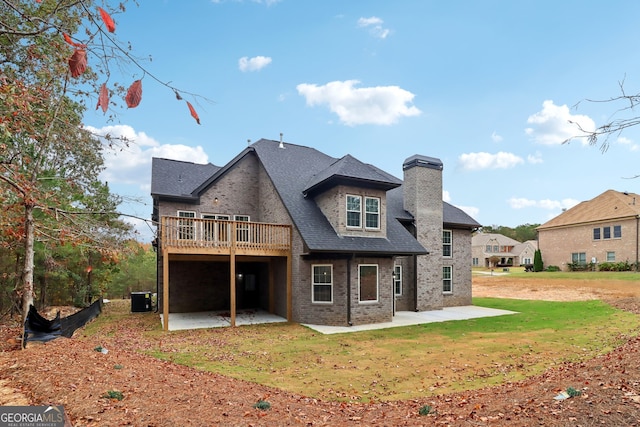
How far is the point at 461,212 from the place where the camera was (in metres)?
21.0

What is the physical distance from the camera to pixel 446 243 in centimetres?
1927

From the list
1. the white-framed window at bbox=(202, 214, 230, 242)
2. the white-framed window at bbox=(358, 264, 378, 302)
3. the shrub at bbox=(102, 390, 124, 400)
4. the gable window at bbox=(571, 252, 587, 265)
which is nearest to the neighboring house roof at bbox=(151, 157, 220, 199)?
the white-framed window at bbox=(202, 214, 230, 242)

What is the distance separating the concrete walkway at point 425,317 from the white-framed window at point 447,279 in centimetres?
104

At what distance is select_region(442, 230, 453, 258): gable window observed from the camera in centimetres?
1921

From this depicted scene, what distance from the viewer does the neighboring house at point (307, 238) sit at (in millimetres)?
13961

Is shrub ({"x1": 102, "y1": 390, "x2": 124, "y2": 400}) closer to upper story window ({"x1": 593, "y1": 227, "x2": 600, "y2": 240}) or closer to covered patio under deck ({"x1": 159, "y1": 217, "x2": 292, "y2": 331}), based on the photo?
covered patio under deck ({"x1": 159, "y1": 217, "x2": 292, "y2": 331})

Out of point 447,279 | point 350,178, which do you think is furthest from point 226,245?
point 447,279

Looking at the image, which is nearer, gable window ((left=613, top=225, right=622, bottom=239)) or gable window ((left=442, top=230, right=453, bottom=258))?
gable window ((left=442, top=230, right=453, bottom=258))

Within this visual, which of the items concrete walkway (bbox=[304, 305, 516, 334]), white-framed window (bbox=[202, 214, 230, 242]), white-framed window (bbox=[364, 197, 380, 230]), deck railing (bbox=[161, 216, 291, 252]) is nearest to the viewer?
concrete walkway (bbox=[304, 305, 516, 334])

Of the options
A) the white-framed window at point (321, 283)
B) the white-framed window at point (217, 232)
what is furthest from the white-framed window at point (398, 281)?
the white-framed window at point (217, 232)

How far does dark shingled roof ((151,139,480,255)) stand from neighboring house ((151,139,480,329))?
60mm

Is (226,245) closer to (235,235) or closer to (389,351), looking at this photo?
(235,235)

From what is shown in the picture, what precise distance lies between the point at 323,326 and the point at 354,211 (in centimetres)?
480

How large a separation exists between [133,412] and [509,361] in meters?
8.24
